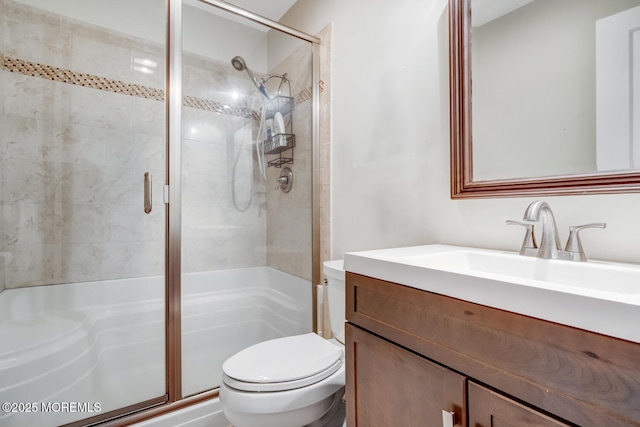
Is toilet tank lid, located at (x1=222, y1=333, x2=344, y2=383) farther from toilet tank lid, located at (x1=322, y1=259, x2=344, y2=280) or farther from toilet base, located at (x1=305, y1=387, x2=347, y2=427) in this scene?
toilet tank lid, located at (x1=322, y1=259, x2=344, y2=280)

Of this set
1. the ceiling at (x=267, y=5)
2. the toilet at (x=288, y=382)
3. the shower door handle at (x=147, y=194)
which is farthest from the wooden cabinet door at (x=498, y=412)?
the ceiling at (x=267, y=5)

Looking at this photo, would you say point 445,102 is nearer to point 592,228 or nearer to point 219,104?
point 592,228

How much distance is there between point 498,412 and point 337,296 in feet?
2.56

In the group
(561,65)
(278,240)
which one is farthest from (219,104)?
(561,65)

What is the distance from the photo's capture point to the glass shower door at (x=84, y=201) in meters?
1.46

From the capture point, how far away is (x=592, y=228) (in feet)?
2.75

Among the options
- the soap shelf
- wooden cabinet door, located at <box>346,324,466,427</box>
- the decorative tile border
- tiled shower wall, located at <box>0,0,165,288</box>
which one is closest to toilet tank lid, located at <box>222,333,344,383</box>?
wooden cabinet door, located at <box>346,324,466,427</box>

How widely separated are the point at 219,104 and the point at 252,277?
1.08 meters

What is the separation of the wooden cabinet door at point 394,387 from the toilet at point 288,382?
25cm

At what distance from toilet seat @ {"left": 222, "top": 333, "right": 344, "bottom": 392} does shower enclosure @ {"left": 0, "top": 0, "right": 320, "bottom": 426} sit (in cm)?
53

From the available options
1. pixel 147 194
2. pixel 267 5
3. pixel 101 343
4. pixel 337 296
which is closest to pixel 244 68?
pixel 267 5

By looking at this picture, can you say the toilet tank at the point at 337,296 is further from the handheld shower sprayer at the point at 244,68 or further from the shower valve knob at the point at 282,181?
the handheld shower sprayer at the point at 244,68

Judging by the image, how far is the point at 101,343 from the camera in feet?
5.15

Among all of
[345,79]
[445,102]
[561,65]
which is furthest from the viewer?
[345,79]
